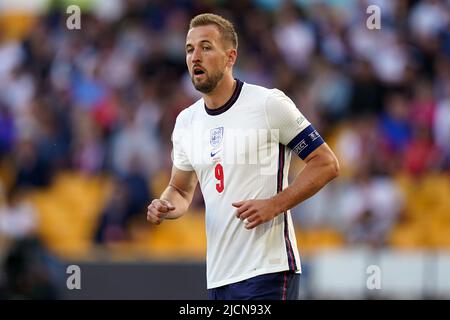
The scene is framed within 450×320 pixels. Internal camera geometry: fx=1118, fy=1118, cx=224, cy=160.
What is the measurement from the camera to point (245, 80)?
13.5 m

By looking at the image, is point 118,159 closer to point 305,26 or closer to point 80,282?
point 80,282

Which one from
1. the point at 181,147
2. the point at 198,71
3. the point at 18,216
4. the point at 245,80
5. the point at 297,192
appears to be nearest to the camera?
the point at 297,192

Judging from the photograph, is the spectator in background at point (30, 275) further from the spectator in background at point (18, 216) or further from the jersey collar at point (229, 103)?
the jersey collar at point (229, 103)

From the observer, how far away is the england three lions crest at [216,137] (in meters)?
6.39

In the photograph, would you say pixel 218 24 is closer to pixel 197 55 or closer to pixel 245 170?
pixel 197 55

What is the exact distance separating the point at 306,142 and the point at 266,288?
843mm

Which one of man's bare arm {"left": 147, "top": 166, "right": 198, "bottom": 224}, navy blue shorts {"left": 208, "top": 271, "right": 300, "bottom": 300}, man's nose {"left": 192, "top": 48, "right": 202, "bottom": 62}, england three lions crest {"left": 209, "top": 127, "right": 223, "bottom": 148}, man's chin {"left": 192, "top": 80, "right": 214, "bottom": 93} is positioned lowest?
navy blue shorts {"left": 208, "top": 271, "right": 300, "bottom": 300}

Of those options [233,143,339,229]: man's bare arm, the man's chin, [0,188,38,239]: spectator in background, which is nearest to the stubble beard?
the man's chin

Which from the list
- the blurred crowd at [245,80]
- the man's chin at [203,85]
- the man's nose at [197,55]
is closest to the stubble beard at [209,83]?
the man's chin at [203,85]

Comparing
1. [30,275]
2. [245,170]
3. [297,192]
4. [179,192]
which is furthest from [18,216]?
[297,192]

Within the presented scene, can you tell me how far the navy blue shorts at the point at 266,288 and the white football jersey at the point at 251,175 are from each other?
0.04m

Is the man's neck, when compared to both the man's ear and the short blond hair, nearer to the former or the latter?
the man's ear

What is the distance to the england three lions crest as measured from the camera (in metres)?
6.39

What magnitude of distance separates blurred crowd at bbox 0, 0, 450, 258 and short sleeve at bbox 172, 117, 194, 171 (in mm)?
5143
